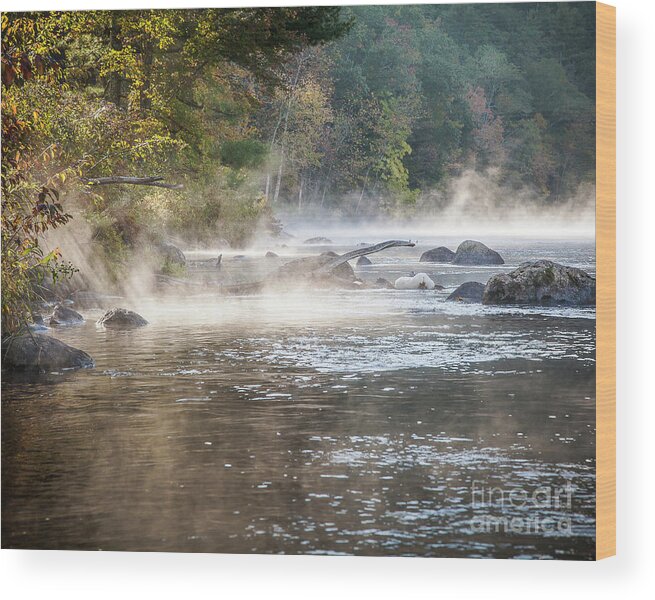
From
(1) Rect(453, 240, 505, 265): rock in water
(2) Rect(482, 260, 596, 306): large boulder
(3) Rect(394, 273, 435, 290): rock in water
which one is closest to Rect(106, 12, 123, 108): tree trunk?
(3) Rect(394, 273, 435, 290): rock in water

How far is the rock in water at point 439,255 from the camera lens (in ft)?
26.8

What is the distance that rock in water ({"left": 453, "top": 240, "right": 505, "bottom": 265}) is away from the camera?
8125 mm

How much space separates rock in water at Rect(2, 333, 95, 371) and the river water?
3.3 inches

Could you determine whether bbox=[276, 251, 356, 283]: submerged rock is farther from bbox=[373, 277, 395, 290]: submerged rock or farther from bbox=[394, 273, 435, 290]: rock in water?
bbox=[394, 273, 435, 290]: rock in water

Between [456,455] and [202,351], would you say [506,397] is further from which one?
[202,351]

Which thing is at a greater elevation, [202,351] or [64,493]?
[202,351]

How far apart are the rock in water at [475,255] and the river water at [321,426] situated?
0.06 meters

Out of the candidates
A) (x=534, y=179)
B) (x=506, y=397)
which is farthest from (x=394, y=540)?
(x=534, y=179)

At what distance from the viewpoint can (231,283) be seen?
8367mm

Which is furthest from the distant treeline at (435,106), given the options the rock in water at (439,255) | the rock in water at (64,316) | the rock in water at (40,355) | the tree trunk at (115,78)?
the rock in water at (40,355)

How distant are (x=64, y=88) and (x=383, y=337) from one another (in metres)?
2.81

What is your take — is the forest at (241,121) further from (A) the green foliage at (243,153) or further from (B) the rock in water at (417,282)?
(B) the rock in water at (417,282)

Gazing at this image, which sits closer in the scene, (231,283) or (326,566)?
(326,566)

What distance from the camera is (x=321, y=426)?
7750mm
